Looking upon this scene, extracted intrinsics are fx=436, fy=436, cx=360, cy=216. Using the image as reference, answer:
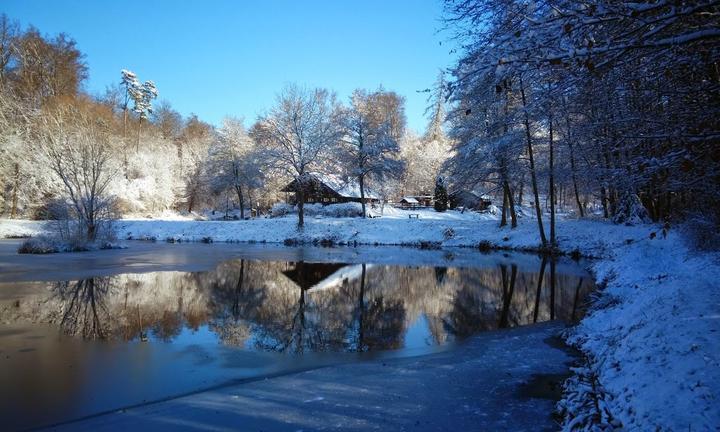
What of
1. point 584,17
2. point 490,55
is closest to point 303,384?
point 490,55

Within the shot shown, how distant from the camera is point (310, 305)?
12445 millimetres

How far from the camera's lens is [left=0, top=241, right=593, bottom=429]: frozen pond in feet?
21.2

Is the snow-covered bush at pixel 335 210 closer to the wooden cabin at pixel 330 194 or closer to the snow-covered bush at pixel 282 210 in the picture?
the wooden cabin at pixel 330 194

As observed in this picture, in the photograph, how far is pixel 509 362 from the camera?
7.23 meters

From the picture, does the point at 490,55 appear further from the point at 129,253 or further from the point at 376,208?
the point at 376,208

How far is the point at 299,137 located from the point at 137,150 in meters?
27.0

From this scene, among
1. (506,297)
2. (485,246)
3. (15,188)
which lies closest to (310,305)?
(506,297)

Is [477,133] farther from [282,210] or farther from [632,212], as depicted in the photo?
→ [282,210]

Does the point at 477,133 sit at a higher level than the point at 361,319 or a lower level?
higher

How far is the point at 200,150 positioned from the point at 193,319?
5125 centimetres

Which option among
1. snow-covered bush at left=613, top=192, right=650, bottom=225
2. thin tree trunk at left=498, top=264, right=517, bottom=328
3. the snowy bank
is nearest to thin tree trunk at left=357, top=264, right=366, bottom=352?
thin tree trunk at left=498, top=264, right=517, bottom=328

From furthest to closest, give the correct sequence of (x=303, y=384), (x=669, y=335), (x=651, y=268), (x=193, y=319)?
(x=651, y=268), (x=193, y=319), (x=303, y=384), (x=669, y=335)

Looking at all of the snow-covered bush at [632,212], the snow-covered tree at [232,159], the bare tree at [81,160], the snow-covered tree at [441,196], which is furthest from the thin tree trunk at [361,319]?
the snow-covered tree at [232,159]

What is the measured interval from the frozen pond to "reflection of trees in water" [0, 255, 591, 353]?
0.13 ft
